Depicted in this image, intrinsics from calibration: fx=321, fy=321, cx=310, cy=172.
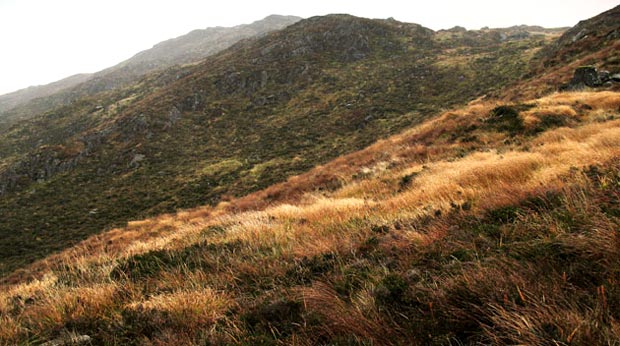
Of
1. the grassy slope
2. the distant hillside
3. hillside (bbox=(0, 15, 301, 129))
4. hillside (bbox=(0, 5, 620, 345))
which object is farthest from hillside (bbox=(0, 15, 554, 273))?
the distant hillside

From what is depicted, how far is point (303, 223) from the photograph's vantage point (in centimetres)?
711

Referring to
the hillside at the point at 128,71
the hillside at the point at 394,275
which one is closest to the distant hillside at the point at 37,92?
the hillside at the point at 128,71

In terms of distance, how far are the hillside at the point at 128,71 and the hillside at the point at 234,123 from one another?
40.5 metres

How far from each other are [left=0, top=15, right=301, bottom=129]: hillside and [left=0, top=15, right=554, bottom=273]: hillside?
4047cm

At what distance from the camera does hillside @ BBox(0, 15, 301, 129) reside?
105938 mm

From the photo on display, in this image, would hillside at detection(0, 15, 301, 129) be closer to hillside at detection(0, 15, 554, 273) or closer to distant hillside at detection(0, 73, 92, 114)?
distant hillside at detection(0, 73, 92, 114)

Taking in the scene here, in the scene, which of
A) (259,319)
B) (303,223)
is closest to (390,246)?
(259,319)

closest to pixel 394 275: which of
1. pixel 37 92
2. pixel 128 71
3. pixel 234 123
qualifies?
pixel 234 123

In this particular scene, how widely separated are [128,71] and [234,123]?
337 ft

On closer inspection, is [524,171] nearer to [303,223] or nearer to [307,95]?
[303,223]

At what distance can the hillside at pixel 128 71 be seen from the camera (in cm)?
10594

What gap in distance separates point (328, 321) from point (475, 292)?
122cm

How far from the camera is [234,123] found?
50.6 metres

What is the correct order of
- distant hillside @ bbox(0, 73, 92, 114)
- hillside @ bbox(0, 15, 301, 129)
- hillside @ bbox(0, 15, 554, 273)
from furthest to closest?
distant hillside @ bbox(0, 73, 92, 114), hillside @ bbox(0, 15, 301, 129), hillside @ bbox(0, 15, 554, 273)
